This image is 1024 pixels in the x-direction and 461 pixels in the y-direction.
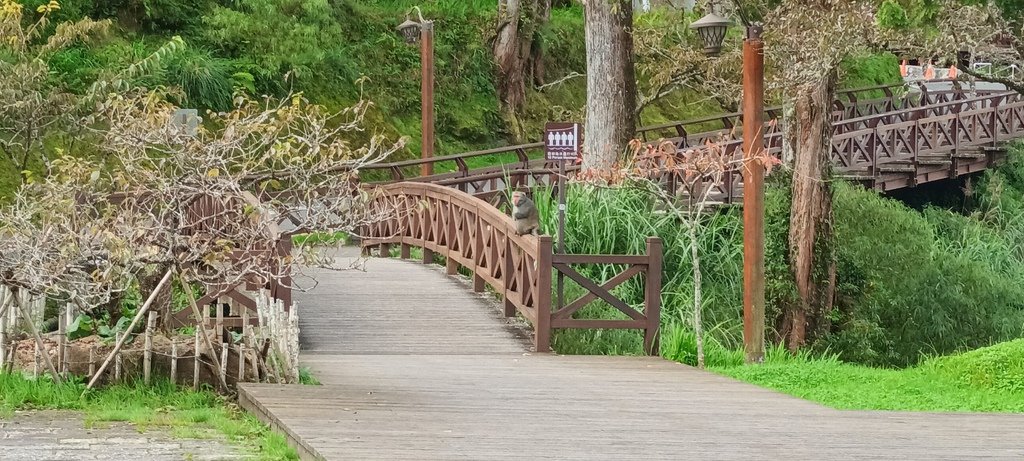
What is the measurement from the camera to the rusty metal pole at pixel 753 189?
510 inches

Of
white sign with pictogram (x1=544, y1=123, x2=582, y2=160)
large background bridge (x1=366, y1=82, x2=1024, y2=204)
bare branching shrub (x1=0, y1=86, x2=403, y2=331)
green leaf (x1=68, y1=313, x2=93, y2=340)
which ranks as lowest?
green leaf (x1=68, y1=313, x2=93, y2=340)

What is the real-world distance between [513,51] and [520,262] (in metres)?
18.1

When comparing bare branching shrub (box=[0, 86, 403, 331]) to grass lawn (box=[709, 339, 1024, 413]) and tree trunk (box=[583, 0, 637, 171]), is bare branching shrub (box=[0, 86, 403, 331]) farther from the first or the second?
tree trunk (box=[583, 0, 637, 171])

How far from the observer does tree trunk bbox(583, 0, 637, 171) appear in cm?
1908

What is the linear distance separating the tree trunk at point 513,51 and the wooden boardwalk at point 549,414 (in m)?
18.6

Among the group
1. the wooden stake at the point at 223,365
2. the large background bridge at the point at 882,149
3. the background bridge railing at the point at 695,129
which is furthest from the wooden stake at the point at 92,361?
the background bridge railing at the point at 695,129

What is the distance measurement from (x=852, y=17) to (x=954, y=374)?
440cm

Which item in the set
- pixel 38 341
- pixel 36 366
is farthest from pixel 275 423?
pixel 36 366

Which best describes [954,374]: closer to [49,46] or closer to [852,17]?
[852,17]

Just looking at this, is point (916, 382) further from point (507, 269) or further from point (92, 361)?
point (92, 361)

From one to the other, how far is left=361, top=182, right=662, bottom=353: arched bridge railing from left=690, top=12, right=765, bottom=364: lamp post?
0.86m

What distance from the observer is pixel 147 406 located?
9305 millimetres

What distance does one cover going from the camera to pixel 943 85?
3691cm

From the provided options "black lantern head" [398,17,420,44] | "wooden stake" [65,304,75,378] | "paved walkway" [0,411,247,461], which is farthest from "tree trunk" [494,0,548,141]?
"paved walkway" [0,411,247,461]
